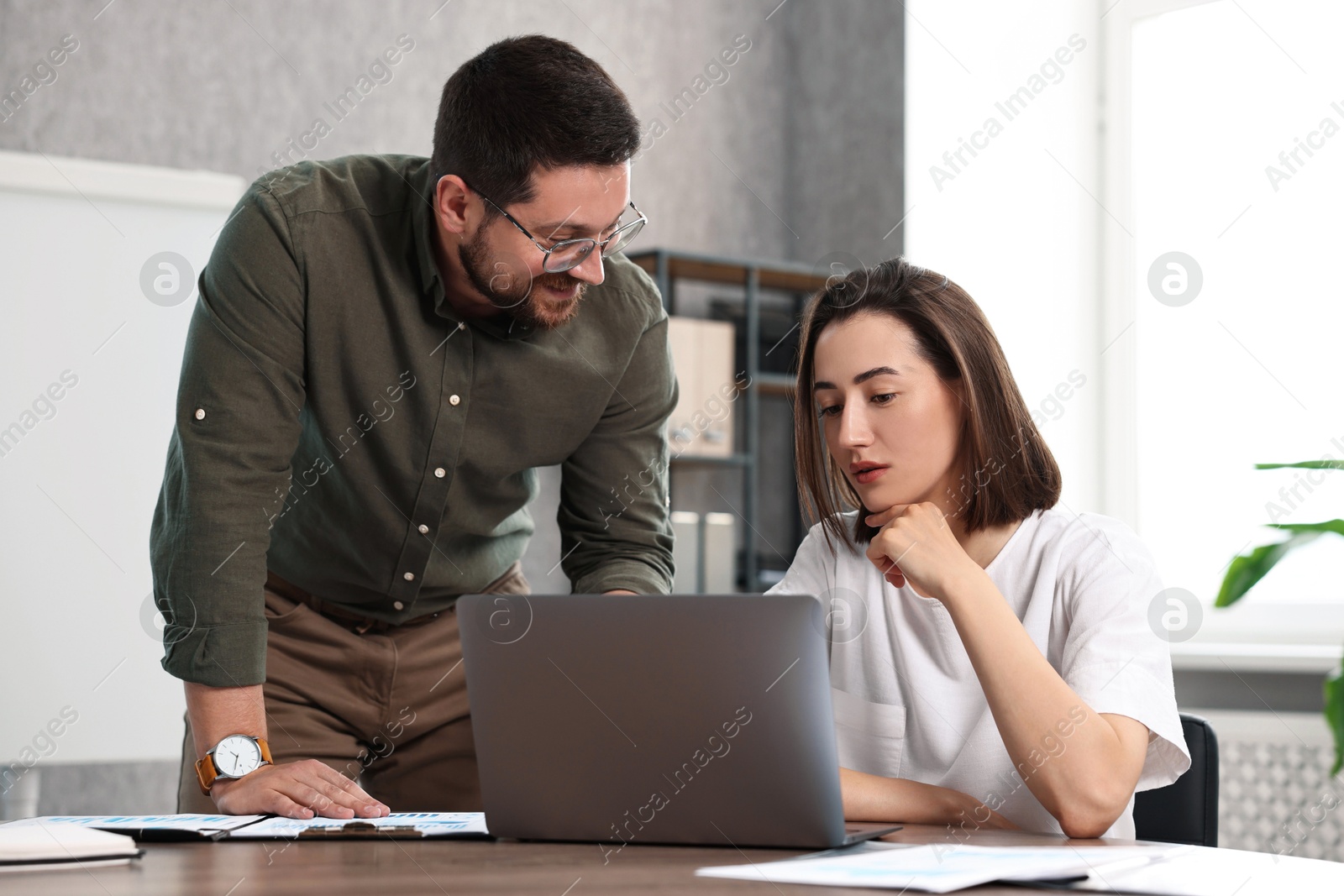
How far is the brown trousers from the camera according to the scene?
1615 millimetres

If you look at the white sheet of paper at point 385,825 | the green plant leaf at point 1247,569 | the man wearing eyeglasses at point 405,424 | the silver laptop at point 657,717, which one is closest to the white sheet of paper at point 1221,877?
the silver laptop at point 657,717

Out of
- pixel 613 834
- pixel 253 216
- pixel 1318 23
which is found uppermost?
pixel 1318 23

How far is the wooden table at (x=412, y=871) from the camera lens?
787mm

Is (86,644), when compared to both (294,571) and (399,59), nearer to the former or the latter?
(294,571)

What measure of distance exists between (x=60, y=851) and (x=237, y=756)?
386 mm

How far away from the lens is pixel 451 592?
5.55 ft

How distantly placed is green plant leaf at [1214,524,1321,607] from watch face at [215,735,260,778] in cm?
168

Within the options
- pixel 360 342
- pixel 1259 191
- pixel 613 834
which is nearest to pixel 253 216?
pixel 360 342

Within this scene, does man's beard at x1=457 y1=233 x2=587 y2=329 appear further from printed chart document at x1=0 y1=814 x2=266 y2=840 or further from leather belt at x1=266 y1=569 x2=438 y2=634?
printed chart document at x1=0 y1=814 x2=266 y2=840

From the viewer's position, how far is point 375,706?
1.65 m

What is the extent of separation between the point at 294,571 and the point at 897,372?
81cm

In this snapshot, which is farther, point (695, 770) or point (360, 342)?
A: point (360, 342)

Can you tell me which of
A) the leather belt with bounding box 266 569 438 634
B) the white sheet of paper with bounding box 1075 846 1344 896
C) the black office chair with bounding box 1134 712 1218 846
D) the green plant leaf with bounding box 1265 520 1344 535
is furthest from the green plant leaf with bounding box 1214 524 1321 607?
the leather belt with bounding box 266 569 438 634

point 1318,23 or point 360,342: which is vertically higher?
point 1318,23
